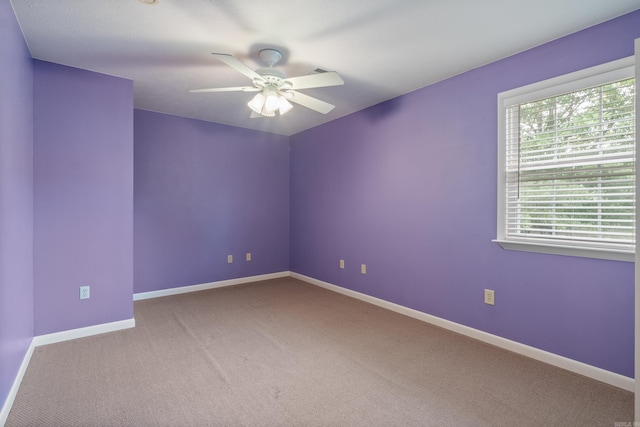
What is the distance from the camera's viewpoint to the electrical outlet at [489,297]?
8.44 feet

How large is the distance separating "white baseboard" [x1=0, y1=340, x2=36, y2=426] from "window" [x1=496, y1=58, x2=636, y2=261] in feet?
11.0

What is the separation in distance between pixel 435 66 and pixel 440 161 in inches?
32.9

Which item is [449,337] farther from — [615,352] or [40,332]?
[40,332]

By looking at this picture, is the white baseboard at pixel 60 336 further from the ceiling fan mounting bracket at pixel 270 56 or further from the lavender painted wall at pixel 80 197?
the ceiling fan mounting bracket at pixel 270 56

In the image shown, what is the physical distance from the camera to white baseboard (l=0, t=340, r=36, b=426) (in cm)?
163

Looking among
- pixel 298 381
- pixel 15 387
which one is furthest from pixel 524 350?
pixel 15 387

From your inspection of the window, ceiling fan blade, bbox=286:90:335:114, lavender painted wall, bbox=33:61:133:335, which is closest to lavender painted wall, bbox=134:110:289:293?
lavender painted wall, bbox=33:61:133:335

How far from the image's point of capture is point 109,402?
1807 millimetres

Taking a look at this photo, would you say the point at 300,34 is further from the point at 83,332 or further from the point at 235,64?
the point at 83,332

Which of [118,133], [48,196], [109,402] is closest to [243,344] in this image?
[109,402]

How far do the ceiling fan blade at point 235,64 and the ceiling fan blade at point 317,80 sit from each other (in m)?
0.26

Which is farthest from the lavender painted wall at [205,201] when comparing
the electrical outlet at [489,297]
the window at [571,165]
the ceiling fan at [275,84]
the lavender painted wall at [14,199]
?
the window at [571,165]

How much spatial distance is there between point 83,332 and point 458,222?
346 cm

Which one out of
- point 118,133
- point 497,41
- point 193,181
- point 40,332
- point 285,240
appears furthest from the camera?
point 285,240
